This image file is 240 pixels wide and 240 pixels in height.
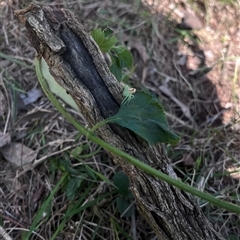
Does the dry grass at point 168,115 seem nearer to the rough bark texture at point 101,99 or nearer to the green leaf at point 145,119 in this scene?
the rough bark texture at point 101,99

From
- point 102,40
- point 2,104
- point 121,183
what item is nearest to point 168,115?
point 121,183

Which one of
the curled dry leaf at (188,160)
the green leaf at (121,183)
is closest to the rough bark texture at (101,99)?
the green leaf at (121,183)

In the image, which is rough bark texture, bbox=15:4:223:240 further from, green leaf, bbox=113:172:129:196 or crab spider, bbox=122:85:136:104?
green leaf, bbox=113:172:129:196

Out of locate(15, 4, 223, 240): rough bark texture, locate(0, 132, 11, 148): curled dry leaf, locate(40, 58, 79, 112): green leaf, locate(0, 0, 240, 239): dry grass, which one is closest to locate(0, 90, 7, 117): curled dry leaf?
locate(0, 0, 240, 239): dry grass

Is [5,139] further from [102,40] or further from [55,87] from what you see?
[102,40]

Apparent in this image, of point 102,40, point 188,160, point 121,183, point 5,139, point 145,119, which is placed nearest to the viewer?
point 145,119
